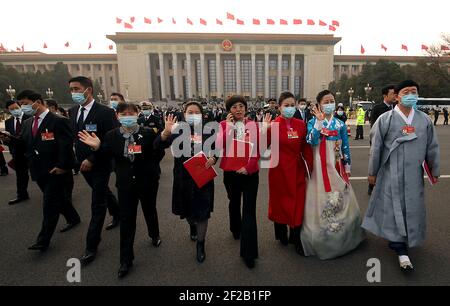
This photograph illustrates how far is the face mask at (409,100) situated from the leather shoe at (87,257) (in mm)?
3826

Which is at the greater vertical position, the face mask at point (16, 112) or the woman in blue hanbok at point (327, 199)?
the face mask at point (16, 112)

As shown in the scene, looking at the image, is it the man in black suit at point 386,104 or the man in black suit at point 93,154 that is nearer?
the man in black suit at point 93,154

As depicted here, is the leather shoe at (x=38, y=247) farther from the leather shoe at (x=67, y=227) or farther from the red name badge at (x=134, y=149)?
the red name badge at (x=134, y=149)

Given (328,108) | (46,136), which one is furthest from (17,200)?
(328,108)

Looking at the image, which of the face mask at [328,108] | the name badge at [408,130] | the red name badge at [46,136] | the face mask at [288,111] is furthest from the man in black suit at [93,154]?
the name badge at [408,130]

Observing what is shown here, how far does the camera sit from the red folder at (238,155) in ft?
9.34

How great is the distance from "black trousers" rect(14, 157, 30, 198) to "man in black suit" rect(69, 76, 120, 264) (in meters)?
2.73

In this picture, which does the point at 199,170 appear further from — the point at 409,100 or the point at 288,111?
the point at 409,100

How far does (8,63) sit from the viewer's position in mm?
63219

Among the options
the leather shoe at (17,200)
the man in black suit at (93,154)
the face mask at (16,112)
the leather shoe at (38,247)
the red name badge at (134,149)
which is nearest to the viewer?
the red name badge at (134,149)

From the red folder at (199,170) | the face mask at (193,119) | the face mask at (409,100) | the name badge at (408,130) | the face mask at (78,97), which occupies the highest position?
the face mask at (78,97)
